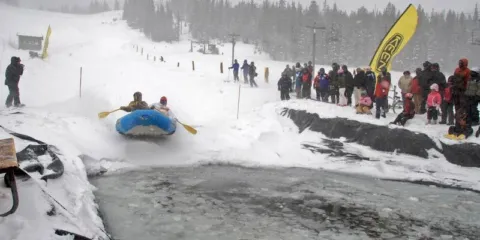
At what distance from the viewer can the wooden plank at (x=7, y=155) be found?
3.63 meters

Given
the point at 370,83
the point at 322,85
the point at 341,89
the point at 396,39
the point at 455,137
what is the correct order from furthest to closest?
the point at 322,85 < the point at 341,89 < the point at 396,39 < the point at 370,83 < the point at 455,137

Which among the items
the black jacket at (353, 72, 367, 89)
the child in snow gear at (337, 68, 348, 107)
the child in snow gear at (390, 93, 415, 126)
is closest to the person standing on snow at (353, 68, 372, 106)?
the black jacket at (353, 72, 367, 89)

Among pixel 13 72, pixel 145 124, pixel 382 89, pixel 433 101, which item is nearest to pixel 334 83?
pixel 382 89

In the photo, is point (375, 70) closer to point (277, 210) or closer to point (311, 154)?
point (311, 154)

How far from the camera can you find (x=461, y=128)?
9.47 metres

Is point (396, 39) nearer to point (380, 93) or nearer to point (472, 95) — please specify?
point (380, 93)

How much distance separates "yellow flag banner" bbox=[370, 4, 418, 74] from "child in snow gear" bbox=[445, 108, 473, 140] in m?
4.28

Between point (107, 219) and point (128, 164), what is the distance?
141 inches

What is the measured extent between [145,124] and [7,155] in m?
6.27

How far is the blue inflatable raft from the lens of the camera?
402 inches

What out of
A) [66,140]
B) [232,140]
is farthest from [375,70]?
[66,140]

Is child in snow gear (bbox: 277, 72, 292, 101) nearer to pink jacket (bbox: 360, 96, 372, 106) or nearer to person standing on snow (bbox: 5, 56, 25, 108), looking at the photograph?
pink jacket (bbox: 360, 96, 372, 106)

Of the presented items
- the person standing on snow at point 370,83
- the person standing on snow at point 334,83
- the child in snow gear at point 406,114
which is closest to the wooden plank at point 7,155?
the child in snow gear at point 406,114

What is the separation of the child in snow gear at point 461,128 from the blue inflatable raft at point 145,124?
7293mm
